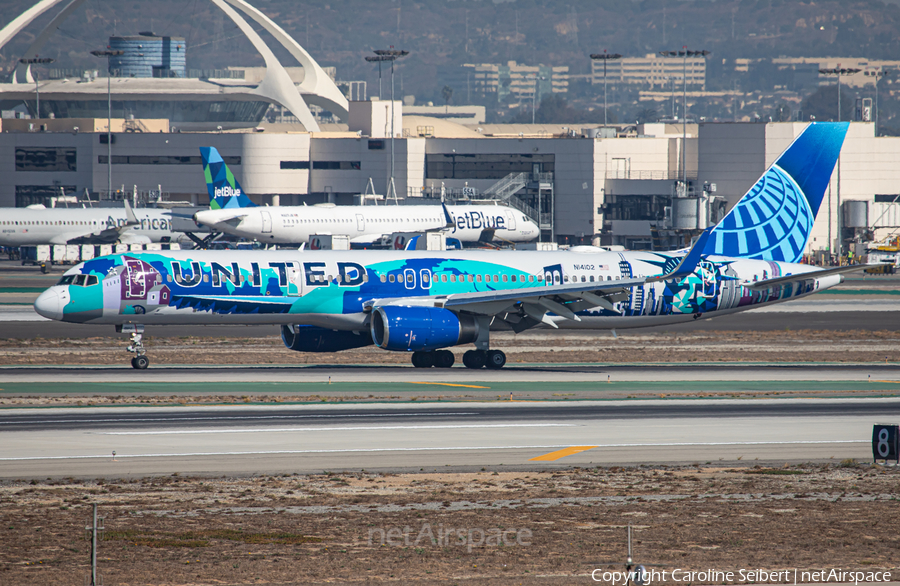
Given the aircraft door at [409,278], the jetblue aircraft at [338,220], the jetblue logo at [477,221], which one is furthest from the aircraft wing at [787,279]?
the jetblue logo at [477,221]

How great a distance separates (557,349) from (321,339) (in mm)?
12959

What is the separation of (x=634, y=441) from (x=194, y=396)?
578 inches

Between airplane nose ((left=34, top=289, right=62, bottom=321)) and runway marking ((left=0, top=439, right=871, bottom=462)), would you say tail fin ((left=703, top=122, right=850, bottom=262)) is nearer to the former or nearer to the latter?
runway marking ((left=0, top=439, right=871, bottom=462))

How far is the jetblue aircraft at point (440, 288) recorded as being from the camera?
135ft

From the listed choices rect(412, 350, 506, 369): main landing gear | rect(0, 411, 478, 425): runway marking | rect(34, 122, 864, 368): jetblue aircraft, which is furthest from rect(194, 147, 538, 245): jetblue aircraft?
rect(0, 411, 478, 425): runway marking

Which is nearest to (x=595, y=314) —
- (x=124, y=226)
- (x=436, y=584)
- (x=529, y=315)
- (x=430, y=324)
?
(x=529, y=315)

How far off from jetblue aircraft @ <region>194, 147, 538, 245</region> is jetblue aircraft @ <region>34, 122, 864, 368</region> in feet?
186

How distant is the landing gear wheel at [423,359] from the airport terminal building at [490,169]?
7817 centimetres

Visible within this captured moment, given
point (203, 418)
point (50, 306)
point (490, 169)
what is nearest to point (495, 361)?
point (203, 418)

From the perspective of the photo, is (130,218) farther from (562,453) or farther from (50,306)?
(562,453)

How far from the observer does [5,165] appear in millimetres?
157250

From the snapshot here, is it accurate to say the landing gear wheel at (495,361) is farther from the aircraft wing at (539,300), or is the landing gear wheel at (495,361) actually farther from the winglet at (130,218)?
the winglet at (130,218)

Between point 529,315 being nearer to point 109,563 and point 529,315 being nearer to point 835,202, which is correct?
point 109,563

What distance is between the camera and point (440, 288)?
44.5 meters
